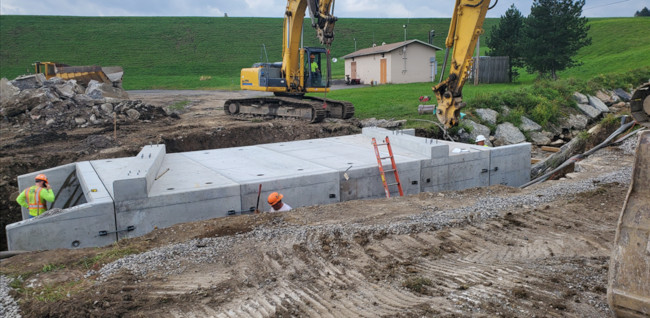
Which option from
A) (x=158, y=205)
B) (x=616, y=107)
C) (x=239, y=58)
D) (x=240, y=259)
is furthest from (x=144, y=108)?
(x=239, y=58)

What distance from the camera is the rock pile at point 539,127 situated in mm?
16458

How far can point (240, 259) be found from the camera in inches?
225

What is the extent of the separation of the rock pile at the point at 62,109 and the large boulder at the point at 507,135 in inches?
515

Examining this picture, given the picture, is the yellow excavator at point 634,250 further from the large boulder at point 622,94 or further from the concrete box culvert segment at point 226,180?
the large boulder at point 622,94

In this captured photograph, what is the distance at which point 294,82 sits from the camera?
1919cm

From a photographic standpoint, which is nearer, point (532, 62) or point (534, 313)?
point (534, 313)

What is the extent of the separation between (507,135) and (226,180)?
36.6 feet

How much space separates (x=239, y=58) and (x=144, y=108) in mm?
40042

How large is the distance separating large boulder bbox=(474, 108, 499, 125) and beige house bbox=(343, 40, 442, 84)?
16.8 m

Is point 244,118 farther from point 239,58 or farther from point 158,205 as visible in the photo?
point 239,58

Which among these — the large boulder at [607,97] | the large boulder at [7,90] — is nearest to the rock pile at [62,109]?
the large boulder at [7,90]

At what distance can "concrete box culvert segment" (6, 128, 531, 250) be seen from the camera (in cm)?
759

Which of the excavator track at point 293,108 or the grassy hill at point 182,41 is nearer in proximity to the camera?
the excavator track at point 293,108

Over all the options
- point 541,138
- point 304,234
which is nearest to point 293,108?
point 541,138
